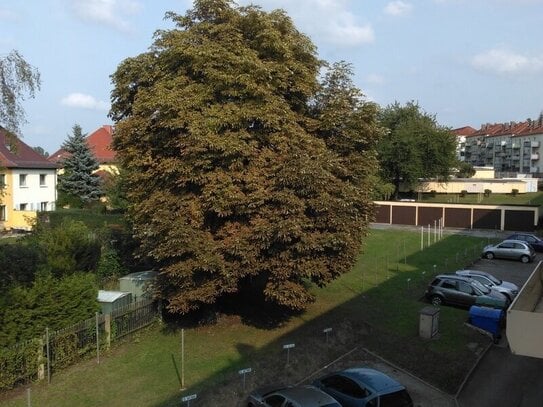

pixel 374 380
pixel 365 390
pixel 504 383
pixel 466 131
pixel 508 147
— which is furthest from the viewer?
pixel 466 131

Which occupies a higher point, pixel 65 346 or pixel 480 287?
pixel 480 287

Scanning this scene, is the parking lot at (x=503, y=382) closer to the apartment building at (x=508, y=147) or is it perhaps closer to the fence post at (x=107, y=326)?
the fence post at (x=107, y=326)

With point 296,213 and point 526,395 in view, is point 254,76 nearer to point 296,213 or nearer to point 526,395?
point 296,213

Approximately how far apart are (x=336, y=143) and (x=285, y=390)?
9.83m

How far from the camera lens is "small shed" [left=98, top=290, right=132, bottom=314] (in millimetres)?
18734

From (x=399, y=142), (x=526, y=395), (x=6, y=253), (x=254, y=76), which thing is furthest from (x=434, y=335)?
(x=399, y=142)

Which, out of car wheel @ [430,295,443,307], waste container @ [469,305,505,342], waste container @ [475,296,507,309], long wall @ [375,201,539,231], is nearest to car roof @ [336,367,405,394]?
waste container @ [469,305,505,342]

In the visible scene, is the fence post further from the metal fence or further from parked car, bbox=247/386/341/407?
parked car, bbox=247/386/341/407

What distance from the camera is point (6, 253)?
1859cm

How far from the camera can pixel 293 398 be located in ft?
40.1

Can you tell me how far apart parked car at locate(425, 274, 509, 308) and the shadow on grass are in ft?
1.74

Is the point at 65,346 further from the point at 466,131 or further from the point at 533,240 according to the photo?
the point at 466,131

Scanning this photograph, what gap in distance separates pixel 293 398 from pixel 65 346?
25.5ft

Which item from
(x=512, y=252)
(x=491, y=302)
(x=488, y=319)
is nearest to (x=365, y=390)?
(x=488, y=319)
